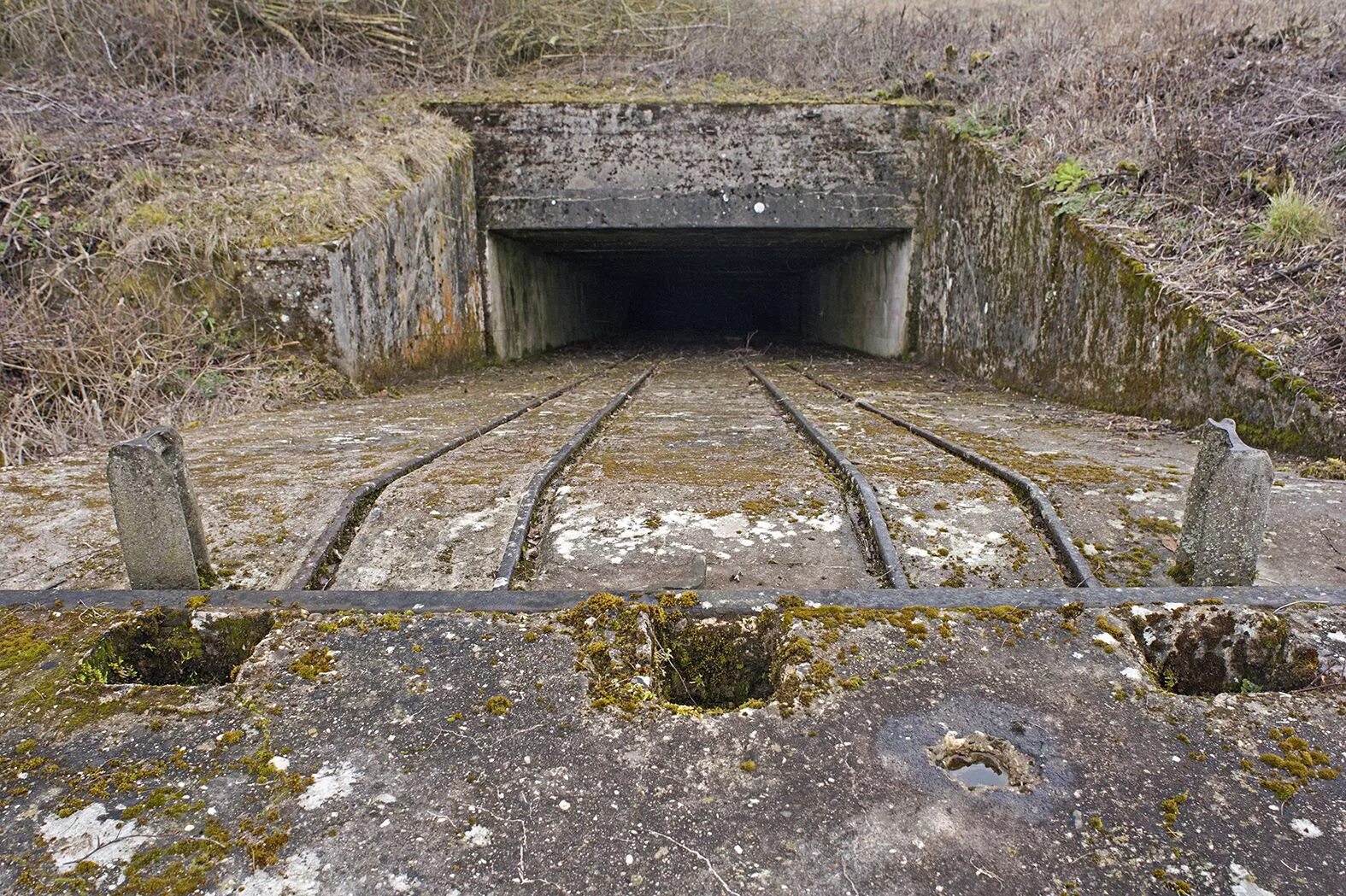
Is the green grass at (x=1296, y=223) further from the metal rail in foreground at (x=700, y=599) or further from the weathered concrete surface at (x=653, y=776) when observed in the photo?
the weathered concrete surface at (x=653, y=776)

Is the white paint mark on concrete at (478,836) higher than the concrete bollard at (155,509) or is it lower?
lower

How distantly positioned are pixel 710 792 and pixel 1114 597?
1389 millimetres

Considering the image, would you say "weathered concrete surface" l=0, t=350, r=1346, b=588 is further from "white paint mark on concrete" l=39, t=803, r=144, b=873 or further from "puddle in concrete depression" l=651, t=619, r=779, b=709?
"white paint mark on concrete" l=39, t=803, r=144, b=873

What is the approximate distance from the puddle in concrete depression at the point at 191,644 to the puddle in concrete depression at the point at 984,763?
184 cm

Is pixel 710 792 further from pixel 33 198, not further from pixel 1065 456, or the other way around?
pixel 33 198

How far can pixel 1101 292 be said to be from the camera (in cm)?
552

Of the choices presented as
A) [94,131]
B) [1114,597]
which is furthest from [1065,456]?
[94,131]

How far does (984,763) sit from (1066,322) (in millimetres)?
5368

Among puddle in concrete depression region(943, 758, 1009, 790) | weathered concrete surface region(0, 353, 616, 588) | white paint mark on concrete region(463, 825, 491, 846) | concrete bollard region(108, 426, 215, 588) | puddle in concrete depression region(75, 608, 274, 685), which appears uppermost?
concrete bollard region(108, 426, 215, 588)

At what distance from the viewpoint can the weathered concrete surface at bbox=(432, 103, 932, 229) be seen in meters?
8.98

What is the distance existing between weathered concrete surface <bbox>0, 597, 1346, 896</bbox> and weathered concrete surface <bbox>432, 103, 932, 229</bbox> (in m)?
7.97

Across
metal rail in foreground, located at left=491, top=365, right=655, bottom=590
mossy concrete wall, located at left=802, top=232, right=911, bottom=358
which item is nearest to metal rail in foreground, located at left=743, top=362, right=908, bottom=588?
metal rail in foreground, located at left=491, top=365, right=655, bottom=590

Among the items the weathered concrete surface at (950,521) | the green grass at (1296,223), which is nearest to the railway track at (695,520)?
the weathered concrete surface at (950,521)

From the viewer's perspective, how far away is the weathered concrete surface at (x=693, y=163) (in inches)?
353
